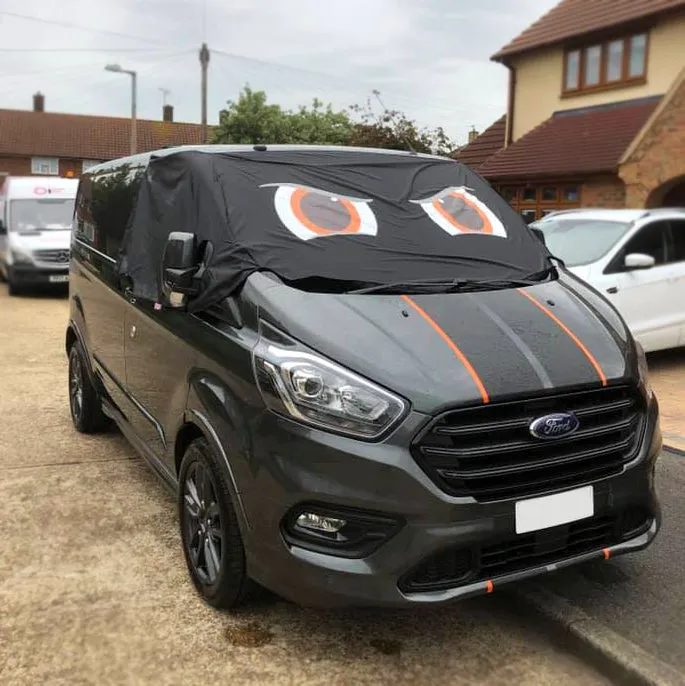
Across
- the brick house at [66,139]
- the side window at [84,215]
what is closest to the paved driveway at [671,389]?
the side window at [84,215]

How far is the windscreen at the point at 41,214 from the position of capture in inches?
595

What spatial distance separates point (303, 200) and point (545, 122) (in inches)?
669

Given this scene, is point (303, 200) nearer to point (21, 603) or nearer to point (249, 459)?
point (249, 459)

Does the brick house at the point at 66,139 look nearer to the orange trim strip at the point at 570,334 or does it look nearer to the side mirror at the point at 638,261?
the side mirror at the point at 638,261

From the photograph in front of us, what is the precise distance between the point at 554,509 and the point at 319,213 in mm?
1678

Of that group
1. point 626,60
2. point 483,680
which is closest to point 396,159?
point 483,680

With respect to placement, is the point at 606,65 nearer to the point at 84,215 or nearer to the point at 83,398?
the point at 84,215

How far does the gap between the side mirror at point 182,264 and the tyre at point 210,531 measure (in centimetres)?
64

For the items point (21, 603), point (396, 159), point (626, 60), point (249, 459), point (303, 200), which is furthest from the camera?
point (626, 60)

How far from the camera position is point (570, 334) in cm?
308

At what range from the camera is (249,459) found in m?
2.78

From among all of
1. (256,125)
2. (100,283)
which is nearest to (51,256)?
(100,283)

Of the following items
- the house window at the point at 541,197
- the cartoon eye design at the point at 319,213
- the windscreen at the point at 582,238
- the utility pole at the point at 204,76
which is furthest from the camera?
the utility pole at the point at 204,76

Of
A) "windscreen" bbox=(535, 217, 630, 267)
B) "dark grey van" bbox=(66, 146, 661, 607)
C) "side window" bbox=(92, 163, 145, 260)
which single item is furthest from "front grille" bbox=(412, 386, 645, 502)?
"windscreen" bbox=(535, 217, 630, 267)
